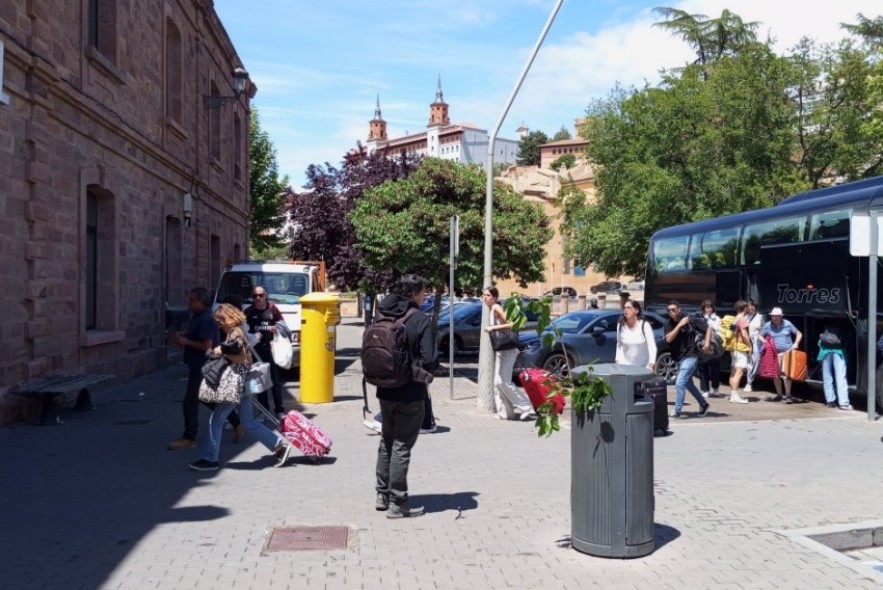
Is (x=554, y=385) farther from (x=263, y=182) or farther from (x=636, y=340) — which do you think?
(x=263, y=182)

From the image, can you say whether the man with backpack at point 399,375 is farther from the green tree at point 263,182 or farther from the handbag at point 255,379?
the green tree at point 263,182

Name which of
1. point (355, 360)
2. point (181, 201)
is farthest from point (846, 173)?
point (181, 201)

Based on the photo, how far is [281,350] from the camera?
408 inches

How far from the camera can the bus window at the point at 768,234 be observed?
15078mm

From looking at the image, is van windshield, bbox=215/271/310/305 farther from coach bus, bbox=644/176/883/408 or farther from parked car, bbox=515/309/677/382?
coach bus, bbox=644/176/883/408

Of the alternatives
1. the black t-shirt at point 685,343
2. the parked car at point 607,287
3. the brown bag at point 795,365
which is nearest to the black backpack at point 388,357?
the black t-shirt at point 685,343

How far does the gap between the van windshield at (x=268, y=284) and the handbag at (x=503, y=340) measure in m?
6.51

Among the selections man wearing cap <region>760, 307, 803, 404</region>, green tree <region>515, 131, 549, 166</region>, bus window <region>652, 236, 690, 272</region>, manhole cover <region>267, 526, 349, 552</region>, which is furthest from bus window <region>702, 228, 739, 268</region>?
green tree <region>515, 131, 549, 166</region>

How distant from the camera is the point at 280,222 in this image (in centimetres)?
4209

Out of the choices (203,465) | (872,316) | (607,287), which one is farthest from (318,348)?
(607,287)

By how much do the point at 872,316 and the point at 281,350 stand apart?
7.79m

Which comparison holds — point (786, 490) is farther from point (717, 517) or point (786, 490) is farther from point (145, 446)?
point (145, 446)

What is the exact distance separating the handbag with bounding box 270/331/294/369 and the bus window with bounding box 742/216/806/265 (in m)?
9.28

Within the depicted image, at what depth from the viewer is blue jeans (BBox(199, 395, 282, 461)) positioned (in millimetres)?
7898
